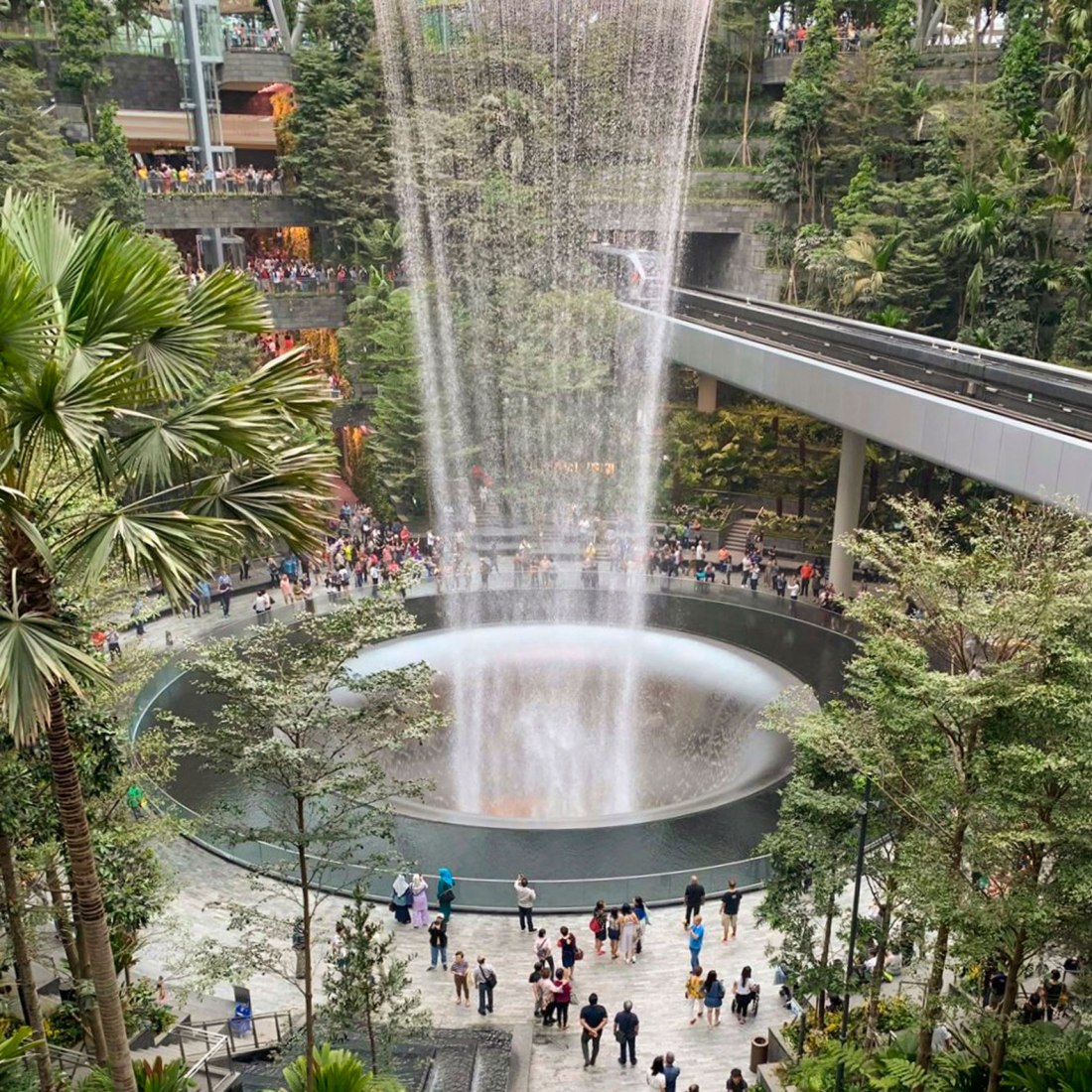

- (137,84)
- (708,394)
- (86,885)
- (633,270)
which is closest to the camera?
(86,885)

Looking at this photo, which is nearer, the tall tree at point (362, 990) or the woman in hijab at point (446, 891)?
the tall tree at point (362, 990)

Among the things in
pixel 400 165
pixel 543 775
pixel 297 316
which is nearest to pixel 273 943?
pixel 543 775

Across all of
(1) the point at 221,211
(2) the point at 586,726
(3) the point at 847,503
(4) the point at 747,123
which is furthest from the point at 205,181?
(2) the point at 586,726

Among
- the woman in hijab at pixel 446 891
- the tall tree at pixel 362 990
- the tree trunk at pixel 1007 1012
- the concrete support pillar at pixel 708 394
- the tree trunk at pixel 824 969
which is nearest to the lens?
the tree trunk at pixel 1007 1012

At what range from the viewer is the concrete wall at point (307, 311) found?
40.3 metres

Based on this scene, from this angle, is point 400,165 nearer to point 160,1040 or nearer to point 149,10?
point 149,10

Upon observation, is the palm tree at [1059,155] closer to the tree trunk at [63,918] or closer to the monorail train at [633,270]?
the monorail train at [633,270]

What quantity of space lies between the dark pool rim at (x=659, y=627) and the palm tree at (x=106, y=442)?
7.54 meters

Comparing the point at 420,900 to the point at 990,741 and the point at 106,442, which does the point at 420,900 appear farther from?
the point at 106,442

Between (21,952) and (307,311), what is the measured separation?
33.4 meters

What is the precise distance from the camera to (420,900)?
1488cm

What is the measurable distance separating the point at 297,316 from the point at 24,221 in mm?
35940

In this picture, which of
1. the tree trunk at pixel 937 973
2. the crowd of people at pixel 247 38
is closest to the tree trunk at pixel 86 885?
the tree trunk at pixel 937 973

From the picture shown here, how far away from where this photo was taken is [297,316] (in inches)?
1602
